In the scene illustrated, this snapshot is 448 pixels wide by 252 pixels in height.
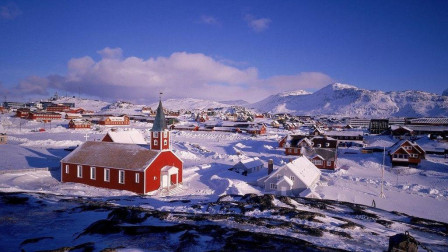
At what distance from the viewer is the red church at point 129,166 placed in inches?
1159

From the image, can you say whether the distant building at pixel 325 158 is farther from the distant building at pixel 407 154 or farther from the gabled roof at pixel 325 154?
the distant building at pixel 407 154

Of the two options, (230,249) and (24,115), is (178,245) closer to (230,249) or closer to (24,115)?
(230,249)

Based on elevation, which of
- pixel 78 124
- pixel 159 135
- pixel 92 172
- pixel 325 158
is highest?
pixel 159 135

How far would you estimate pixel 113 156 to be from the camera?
31547 millimetres

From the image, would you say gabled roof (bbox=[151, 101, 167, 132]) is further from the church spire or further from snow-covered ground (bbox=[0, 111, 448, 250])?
snow-covered ground (bbox=[0, 111, 448, 250])

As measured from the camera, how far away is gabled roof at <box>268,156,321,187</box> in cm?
3244

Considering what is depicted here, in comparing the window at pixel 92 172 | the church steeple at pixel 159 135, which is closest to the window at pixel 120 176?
the window at pixel 92 172

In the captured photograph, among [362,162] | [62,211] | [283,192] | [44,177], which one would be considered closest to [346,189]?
[283,192]

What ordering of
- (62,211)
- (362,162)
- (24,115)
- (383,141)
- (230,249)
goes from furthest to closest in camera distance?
1. (24,115)
2. (383,141)
3. (362,162)
4. (62,211)
5. (230,249)

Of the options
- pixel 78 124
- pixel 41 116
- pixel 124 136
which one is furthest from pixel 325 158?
Result: pixel 41 116

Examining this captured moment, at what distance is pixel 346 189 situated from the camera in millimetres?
34281

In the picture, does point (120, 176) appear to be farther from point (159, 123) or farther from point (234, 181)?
point (234, 181)

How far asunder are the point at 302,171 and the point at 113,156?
21.3 m

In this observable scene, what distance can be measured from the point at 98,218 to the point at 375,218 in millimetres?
18583
